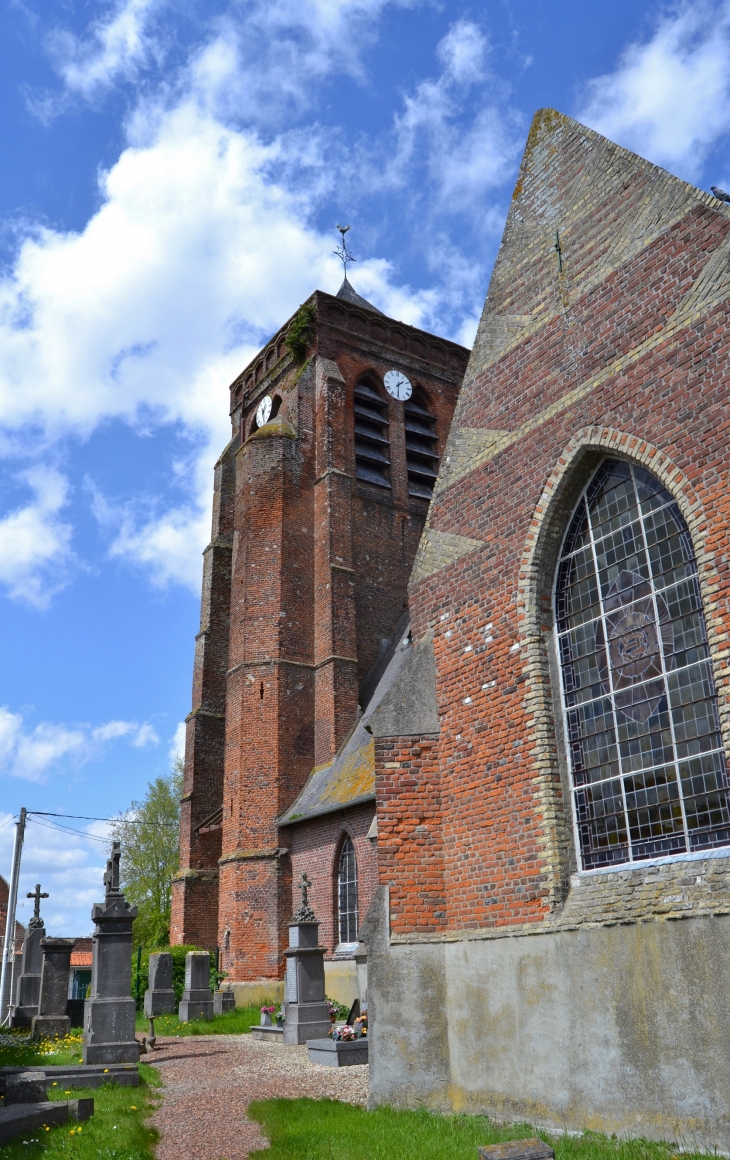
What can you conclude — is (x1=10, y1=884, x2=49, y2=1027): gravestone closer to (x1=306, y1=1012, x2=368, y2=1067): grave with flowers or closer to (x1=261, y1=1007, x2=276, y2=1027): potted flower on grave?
(x1=261, y1=1007, x2=276, y2=1027): potted flower on grave

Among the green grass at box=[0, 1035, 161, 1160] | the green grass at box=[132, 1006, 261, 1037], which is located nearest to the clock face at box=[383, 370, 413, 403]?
the green grass at box=[132, 1006, 261, 1037]

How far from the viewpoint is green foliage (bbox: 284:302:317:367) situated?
28.0 meters

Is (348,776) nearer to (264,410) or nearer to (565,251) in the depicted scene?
(565,251)

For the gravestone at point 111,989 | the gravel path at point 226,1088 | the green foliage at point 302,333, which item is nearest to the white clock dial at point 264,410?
the green foliage at point 302,333

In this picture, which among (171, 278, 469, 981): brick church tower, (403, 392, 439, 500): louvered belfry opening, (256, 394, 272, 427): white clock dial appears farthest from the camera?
(256, 394, 272, 427): white clock dial

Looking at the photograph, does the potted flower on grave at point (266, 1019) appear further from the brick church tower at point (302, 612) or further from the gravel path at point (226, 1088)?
the brick church tower at point (302, 612)

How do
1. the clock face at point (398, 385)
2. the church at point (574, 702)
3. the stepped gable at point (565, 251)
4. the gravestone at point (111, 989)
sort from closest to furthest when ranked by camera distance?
the church at point (574, 702)
the stepped gable at point (565, 251)
the gravestone at point (111, 989)
the clock face at point (398, 385)

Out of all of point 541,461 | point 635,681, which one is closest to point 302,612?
point 541,461

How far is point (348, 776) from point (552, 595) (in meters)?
12.6

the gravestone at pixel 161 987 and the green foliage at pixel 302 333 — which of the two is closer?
the gravestone at pixel 161 987

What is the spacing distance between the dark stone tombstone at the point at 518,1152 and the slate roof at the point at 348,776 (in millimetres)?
13231

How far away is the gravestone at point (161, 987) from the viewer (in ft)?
66.5

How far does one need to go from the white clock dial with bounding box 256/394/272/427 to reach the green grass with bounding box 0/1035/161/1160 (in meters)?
22.1

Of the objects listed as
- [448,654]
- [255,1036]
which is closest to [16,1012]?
[255,1036]
